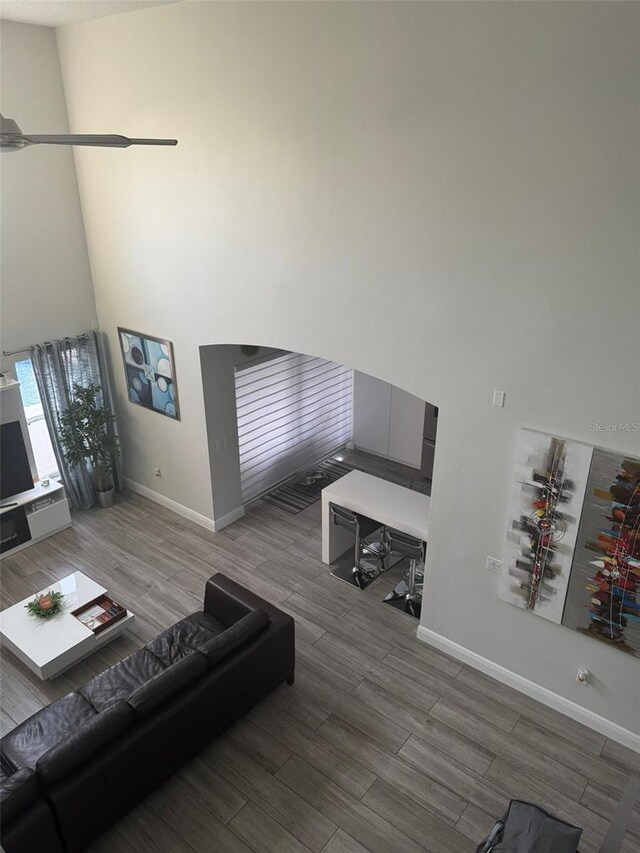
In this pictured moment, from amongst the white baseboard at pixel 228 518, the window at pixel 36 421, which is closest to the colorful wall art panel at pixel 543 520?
the white baseboard at pixel 228 518

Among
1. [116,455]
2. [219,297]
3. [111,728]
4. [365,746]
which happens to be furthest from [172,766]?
[116,455]

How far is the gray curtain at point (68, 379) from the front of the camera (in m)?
7.90

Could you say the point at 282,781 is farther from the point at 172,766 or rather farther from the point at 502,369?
the point at 502,369

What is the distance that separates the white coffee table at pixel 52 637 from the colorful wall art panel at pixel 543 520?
4005mm

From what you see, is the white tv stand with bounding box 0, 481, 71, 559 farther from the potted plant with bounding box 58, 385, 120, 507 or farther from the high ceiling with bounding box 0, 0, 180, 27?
the high ceiling with bounding box 0, 0, 180, 27

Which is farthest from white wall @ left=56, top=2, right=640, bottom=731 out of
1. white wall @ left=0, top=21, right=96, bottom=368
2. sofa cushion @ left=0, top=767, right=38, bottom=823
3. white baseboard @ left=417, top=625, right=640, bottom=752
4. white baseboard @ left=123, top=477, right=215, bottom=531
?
sofa cushion @ left=0, top=767, right=38, bottom=823

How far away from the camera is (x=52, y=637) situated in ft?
19.2

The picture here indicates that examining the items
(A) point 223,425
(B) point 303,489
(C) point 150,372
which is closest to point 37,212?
(C) point 150,372

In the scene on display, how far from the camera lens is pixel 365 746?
203 inches

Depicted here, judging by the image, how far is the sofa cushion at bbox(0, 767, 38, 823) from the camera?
368cm

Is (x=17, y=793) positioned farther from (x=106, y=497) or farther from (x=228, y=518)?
(x=106, y=497)

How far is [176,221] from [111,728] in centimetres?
513

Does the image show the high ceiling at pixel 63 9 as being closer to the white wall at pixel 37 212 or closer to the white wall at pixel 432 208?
the white wall at pixel 432 208

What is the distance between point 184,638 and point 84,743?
162cm
